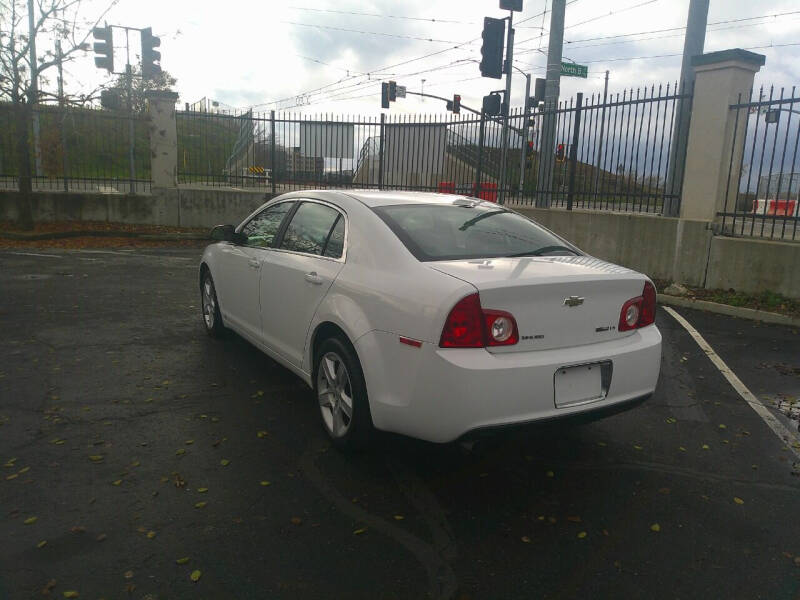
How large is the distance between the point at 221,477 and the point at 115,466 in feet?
2.06

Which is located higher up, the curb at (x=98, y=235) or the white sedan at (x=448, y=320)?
the white sedan at (x=448, y=320)

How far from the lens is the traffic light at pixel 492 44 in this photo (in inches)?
564

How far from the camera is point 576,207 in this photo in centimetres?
1162

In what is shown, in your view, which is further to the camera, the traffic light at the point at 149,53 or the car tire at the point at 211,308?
the traffic light at the point at 149,53

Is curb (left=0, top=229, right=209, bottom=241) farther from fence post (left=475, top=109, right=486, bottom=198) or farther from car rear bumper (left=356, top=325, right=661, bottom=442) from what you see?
car rear bumper (left=356, top=325, right=661, bottom=442)

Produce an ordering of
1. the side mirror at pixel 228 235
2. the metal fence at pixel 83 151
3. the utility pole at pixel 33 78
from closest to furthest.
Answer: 1. the side mirror at pixel 228 235
2. the utility pole at pixel 33 78
3. the metal fence at pixel 83 151

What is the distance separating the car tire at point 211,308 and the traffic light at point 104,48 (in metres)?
11.4

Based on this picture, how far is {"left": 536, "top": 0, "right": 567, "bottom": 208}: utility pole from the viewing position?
1231 cm

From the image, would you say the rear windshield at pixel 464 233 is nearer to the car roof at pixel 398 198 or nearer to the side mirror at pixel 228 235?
the car roof at pixel 398 198

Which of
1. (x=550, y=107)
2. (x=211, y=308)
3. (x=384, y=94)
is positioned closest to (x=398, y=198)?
(x=211, y=308)

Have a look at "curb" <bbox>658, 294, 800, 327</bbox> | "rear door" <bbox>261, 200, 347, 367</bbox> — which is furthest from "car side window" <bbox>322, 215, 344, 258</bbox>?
"curb" <bbox>658, 294, 800, 327</bbox>

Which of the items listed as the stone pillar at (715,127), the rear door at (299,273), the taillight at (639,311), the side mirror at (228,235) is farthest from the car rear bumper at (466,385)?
the stone pillar at (715,127)

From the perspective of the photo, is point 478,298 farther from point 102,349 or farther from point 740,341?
point 740,341

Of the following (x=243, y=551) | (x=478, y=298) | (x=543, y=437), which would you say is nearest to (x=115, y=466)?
(x=243, y=551)
